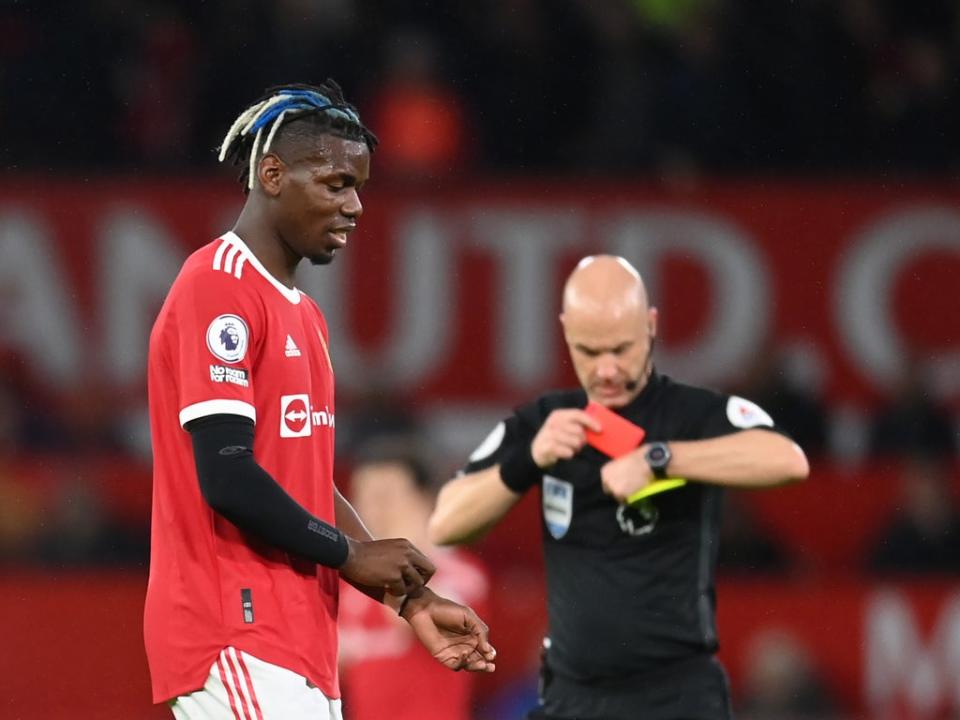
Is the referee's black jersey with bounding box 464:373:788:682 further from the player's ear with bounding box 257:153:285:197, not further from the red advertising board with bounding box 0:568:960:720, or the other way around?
the red advertising board with bounding box 0:568:960:720

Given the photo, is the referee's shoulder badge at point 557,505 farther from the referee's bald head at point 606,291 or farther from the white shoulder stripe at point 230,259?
the white shoulder stripe at point 230,259

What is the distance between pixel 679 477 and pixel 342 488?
13.3 feet

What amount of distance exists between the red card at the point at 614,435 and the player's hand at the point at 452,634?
1425 mm

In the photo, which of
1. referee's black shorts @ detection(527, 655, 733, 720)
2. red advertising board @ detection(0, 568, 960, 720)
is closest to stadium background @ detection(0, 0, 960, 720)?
red advertising board @ detection(0, 568, 960, 720)

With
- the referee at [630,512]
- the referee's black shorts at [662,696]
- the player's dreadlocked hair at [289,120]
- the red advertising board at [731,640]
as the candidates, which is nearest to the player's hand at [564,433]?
the referee at [630,512]

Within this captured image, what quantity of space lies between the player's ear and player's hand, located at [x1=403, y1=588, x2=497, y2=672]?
911mm

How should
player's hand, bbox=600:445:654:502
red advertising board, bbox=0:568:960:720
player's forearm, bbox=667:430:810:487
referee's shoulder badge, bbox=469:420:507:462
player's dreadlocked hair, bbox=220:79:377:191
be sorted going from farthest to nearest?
red advertising board, bbox=0:568:960:720 → referee's shoulder badge, bbox=469:420:507:462 → player's forearm, bbox=667:430:810:487 → player's hand, bbox=600:445:654:502 → player's dreadlocked hair, bbox=220:79:377:191

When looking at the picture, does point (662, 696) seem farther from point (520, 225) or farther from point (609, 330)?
point (520, 225)

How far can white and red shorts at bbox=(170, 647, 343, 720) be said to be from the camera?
3.46m

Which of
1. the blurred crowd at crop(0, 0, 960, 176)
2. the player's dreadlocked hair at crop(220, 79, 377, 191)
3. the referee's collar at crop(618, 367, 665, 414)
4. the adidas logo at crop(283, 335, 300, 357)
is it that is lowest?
the referee's collar at crop(618, 367, 665, 414)

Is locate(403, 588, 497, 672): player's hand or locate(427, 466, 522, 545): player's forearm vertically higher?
locate(427, 466, 522, 545): player's forearm

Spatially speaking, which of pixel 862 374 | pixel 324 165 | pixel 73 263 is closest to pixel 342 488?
pixel 73 263

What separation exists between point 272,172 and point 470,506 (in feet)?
6.62

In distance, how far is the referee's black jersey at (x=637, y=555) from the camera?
16.9ft
